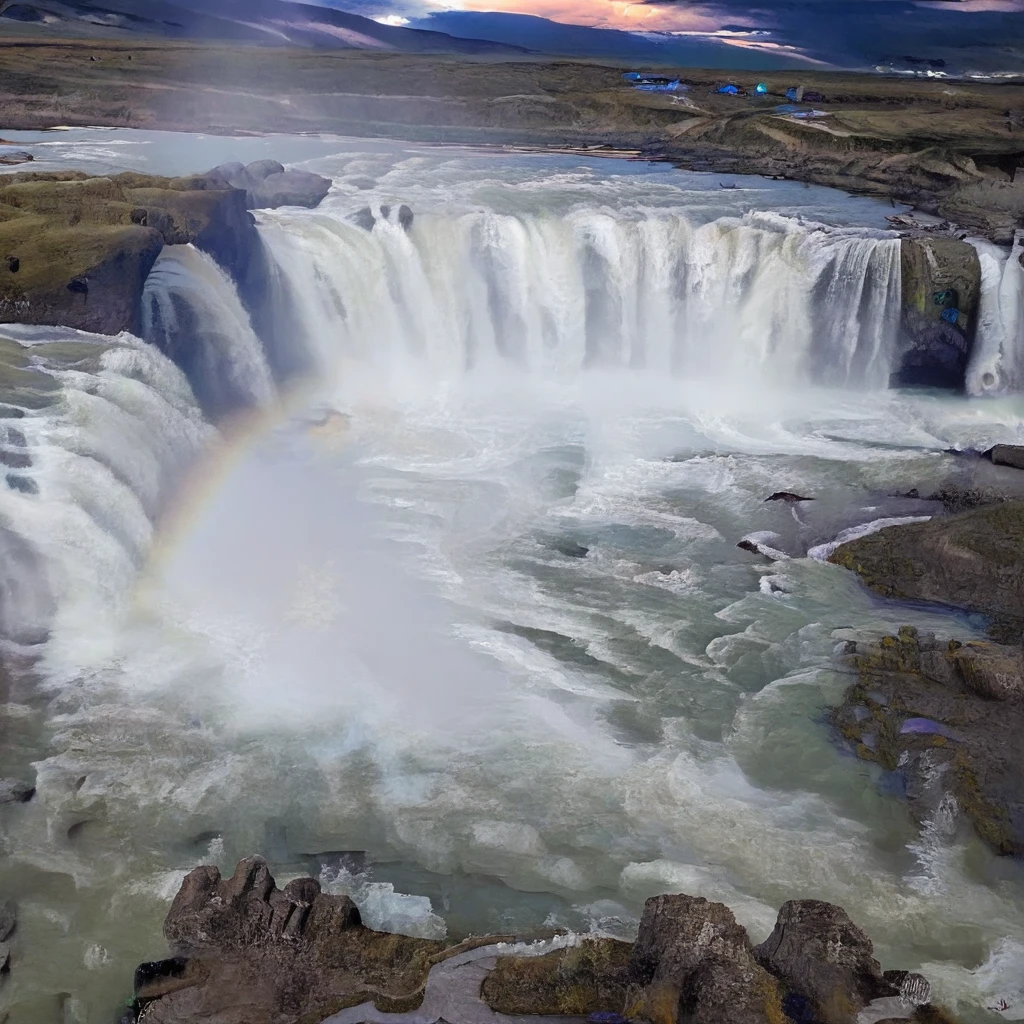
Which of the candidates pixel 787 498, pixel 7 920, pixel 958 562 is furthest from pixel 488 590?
pixel 7 920

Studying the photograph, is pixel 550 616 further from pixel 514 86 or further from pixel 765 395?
pixel 514 86

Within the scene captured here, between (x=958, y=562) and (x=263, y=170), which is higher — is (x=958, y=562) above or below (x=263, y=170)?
below

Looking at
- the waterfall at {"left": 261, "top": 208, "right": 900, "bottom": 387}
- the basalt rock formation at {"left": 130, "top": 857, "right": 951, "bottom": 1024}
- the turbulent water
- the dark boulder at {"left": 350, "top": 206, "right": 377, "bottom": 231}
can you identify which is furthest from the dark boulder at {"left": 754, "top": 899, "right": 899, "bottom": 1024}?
the dark boulder at {"left": 350, "top": 206, "right": 377, "bottom": 231}

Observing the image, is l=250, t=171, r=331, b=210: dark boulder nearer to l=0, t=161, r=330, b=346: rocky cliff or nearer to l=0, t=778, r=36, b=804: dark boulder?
l=0, t=161, r=330, b=346: rocky cliff

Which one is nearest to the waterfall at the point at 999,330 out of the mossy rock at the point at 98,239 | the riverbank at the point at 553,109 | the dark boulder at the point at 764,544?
the riverbank at the point at 553,109

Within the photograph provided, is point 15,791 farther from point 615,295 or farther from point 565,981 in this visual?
point 615,295

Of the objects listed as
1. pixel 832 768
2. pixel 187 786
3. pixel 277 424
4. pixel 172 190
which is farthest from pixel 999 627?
pixel 172 190

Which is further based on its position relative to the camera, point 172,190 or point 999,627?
point 172,190
